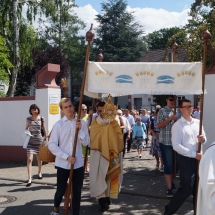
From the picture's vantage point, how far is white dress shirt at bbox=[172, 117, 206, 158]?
205 inches

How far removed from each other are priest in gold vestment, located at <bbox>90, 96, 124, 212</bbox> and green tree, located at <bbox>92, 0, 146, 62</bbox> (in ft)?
122

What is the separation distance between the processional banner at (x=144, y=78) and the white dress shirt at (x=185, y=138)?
483mm

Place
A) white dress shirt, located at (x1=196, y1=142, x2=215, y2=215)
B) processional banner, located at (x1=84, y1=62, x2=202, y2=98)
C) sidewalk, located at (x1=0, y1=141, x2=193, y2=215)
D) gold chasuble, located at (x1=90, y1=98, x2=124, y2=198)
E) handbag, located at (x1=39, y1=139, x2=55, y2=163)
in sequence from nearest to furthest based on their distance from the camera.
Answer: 1. white dress shirt, located at (x1=196, y1=142, x2=215, y2=215)
2. processional banner, located at (x1=84, y1=62, x2=202, y2=98)
3. gold chasuble, located at (x1=90, y1=98, x2=124, y2=198)
4. handbag, located at (x1=39, y1=139, x2=55, y2=163)
5. sidewalk, located at (x1=0, y1=141, x2=193, y2=215)

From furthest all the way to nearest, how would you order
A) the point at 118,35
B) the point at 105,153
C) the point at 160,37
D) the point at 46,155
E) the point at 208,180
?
the point at 160,37, the point at 118,35, the point at 46,155, the point at 105,153, the point at 208,180

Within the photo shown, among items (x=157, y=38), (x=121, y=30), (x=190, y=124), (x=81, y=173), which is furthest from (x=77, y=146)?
(x=157, y=38)

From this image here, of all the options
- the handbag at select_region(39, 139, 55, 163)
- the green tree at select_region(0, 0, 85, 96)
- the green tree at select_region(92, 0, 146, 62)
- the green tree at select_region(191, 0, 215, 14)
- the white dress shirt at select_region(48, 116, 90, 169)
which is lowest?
the handbag at select_region(39, 139, 55, 163)

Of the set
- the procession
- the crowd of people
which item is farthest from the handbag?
the crowd of people

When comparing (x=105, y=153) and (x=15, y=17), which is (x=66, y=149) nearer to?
(x=105, y=153)

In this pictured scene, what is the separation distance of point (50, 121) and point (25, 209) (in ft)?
15.4

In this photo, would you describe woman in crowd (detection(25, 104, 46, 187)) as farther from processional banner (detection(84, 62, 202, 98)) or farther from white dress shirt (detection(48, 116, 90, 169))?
processional banner (detection(84, 62, 202, 98))

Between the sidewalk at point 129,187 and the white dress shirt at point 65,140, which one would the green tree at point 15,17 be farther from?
the white dress shirt at point 65,140

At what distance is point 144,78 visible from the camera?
535cm

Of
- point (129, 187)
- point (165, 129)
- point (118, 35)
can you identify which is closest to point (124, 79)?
point (165, 129)

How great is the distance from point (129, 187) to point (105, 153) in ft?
7.25
